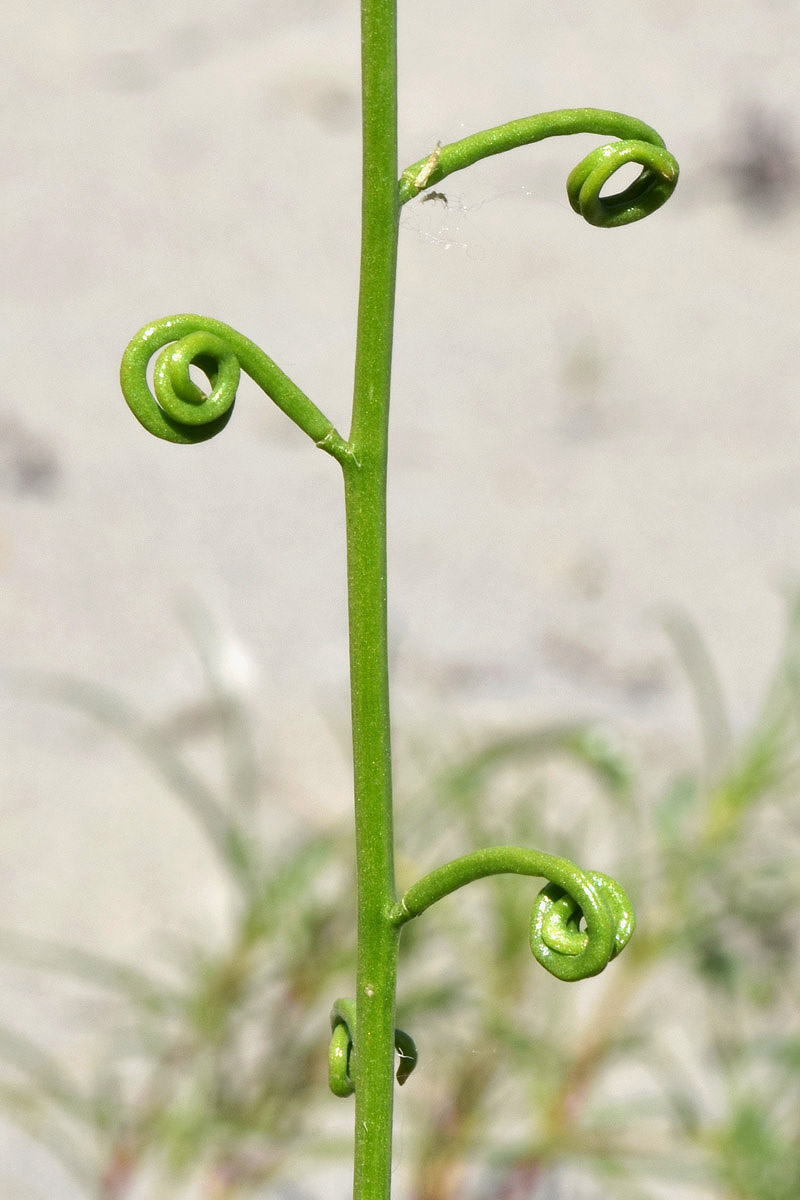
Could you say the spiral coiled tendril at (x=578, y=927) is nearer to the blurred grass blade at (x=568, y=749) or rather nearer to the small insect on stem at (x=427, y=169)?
the small insect on stem at (x=427, y=169)

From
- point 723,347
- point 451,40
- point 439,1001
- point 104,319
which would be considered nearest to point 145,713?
point 439,1001

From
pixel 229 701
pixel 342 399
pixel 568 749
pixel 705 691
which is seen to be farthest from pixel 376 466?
pixel 342 399

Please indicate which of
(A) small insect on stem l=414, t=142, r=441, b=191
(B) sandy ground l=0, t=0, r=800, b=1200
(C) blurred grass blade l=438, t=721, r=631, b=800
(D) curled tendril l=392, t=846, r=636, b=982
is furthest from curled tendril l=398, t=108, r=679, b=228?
(B) sandy ground l=0, t=0, r=800, b=1200

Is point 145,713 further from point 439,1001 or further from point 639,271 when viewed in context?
point 639,271

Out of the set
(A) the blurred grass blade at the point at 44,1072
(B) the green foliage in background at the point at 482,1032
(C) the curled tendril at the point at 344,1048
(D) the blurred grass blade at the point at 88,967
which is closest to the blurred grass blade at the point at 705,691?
(B) the green foliage in background at the point at 482,1032

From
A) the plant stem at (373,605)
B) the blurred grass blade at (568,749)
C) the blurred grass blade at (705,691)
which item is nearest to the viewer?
the plant stem at (373,605)

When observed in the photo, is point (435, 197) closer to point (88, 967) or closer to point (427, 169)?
point (427, 169)

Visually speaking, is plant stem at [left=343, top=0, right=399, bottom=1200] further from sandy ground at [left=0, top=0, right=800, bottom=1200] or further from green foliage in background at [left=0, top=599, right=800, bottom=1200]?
sandy ground at [left=0, top=0, right=800, bottom=1200]
